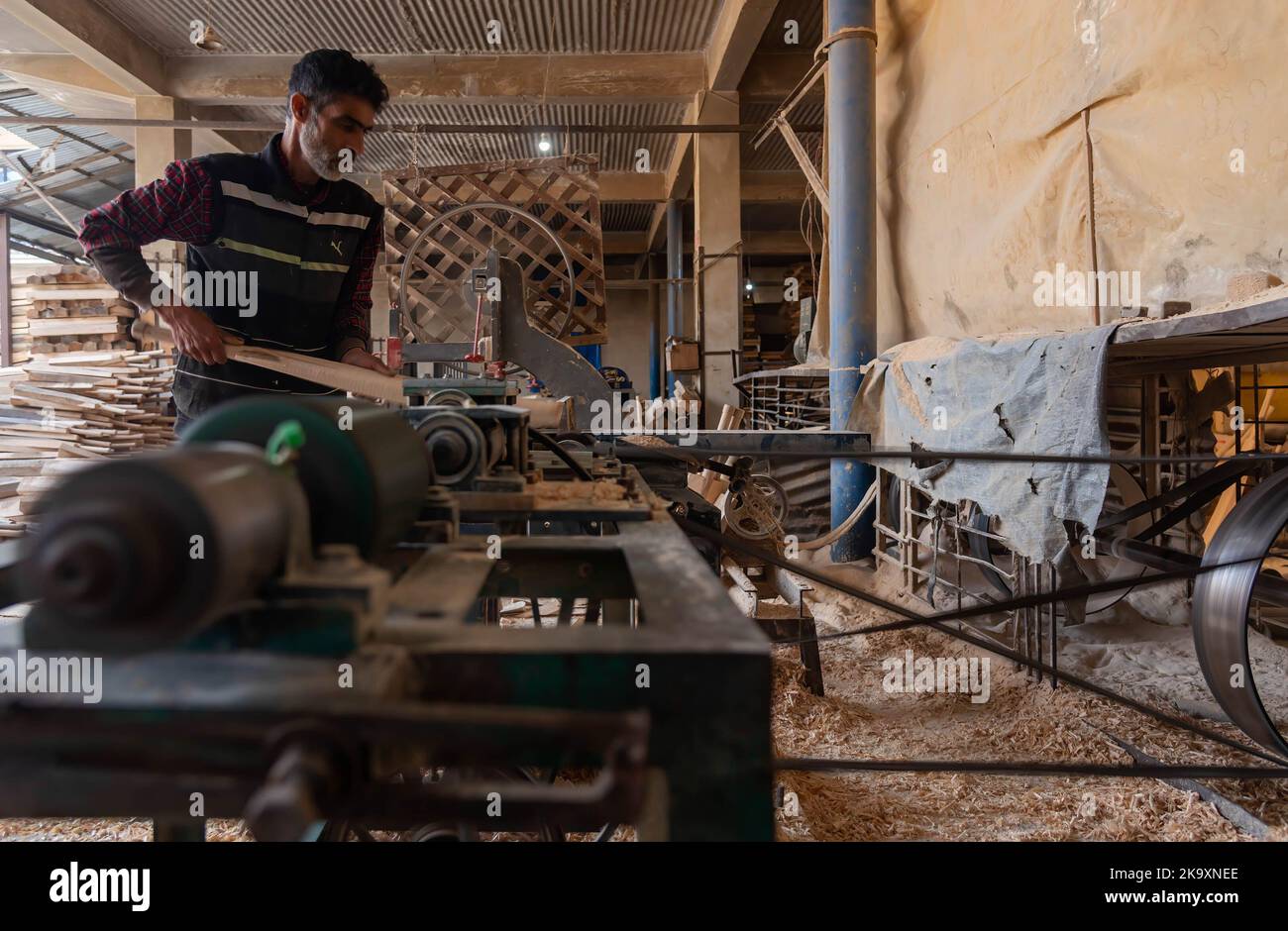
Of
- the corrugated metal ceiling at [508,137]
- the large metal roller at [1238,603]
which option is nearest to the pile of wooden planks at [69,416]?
the corrugated metal ceiling at [508,137]

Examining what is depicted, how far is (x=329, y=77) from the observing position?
2557 mm

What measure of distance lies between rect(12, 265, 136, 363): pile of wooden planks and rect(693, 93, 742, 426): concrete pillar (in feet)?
23.2

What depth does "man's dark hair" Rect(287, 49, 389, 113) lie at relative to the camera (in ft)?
8.38

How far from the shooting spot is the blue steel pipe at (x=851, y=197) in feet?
19.9

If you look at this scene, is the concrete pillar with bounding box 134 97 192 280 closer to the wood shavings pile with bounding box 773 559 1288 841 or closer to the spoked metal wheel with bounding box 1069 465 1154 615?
the wood shavings pile with bounding box 773 559 1288 841

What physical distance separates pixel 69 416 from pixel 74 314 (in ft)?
7.26

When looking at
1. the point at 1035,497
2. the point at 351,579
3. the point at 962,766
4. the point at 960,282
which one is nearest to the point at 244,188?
the point at 351,579

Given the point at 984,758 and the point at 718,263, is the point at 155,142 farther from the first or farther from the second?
the point at 984,758

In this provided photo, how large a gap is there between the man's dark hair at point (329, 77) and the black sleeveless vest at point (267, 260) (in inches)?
10.8

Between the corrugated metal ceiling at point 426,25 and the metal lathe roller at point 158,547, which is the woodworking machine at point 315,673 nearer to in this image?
the metal lathe roller at point 158,547

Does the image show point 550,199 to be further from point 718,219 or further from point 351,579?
point 351,579

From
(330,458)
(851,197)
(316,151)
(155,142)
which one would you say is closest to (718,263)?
(851,197)
